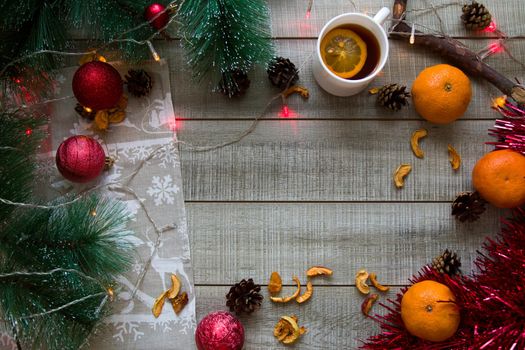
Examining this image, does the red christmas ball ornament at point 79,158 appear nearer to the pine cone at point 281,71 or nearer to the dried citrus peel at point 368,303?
the pine cone at point 281,71

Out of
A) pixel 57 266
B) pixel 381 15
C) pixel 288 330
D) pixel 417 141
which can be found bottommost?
pixel 288 330

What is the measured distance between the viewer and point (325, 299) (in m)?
0.99

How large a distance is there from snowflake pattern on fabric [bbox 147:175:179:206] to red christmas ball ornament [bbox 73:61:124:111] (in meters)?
0.15

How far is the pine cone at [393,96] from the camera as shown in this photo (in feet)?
3.19

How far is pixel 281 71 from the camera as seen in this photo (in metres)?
0.97

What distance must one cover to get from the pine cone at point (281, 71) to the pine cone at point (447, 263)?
378 mm

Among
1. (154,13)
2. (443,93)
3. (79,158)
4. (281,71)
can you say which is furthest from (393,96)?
(79,158)

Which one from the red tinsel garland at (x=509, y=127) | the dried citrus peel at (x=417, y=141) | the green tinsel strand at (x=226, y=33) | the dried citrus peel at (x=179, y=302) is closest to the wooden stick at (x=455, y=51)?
the red tinsel garland at (x=509, y=127)

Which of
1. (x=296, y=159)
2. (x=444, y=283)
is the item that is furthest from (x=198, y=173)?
(x=444, y=283)

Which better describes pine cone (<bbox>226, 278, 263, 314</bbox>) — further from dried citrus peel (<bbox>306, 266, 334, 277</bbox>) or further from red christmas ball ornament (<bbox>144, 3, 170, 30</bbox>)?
red christmas ball ornament (<bbox>144, 3, 170, 30</bbox>)

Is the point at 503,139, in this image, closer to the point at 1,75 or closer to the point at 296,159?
the point at 296,159

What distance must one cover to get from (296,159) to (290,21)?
23 cm

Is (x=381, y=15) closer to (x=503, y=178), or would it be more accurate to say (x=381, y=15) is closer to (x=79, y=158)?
(x=503, y=178)

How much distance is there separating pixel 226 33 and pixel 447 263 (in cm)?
50
